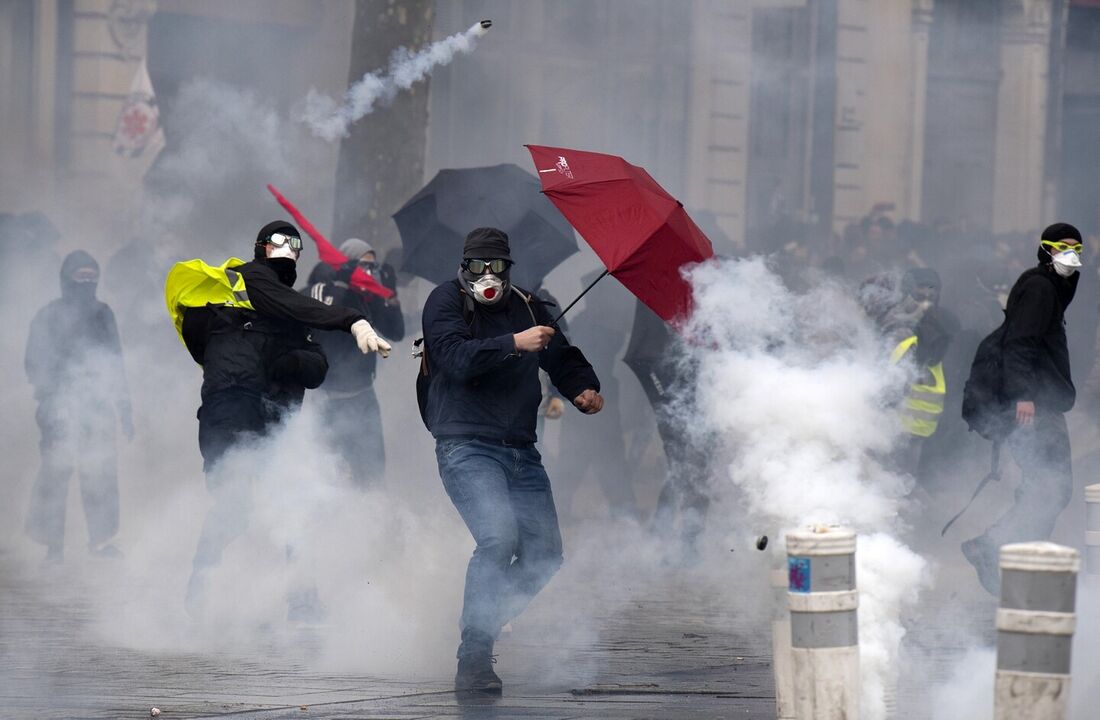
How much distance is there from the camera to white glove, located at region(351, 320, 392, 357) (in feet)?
22.3

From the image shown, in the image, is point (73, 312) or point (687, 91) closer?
point (73, 312)

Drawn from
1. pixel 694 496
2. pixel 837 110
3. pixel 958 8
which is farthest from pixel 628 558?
pixel 958 8

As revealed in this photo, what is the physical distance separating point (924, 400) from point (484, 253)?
16.7ft

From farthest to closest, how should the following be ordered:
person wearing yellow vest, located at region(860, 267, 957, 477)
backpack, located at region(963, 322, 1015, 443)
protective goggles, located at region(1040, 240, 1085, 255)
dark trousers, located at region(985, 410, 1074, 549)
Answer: person wearing yellow vest, located at region(860, 267, 957, 477) < backpack, located at region(963, 322, 1015, 443) < protective goggles, located at region(1040, 240, 1085, 255) < dark trousers, located at region(985, 410, 1074, 549)

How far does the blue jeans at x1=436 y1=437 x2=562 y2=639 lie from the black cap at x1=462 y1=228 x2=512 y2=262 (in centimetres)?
63

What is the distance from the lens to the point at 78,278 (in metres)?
10.7

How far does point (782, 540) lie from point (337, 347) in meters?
4.18

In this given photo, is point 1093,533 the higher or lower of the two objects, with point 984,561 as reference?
higher

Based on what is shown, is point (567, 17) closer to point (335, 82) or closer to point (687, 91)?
point (687, 91)

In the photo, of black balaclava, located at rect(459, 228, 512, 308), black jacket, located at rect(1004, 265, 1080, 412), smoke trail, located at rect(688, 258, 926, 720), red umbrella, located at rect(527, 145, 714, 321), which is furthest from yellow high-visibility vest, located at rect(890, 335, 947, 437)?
black balaclava, located at rect(459, 228, 512, 308)

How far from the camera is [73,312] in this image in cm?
1072

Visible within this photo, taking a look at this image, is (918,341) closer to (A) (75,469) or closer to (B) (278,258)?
(B) (278,258)

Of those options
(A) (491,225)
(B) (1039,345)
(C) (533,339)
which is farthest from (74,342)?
(B) (1039,345)

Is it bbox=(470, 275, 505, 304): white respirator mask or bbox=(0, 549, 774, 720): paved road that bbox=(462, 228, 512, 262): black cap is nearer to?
bbox=(470, 275, 505, 304): white respirator mask
